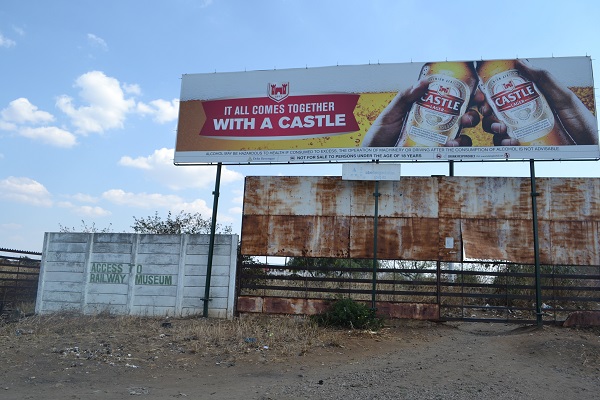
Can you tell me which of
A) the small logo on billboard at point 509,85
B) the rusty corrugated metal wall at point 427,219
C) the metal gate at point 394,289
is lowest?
the metal gate at point 394,289

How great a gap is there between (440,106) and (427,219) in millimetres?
2873

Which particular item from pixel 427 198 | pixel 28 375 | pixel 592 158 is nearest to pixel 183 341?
pixel 28 375

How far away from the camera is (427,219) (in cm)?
1196

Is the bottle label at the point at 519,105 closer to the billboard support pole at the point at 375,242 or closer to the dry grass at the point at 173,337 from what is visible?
the billboard support pole at the point at 375,242

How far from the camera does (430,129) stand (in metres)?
12.3

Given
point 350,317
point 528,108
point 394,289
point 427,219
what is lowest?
point 350,317

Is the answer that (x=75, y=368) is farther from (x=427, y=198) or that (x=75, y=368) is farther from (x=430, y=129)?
(x=430, y=129)

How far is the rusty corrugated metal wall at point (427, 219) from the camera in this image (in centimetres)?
1159

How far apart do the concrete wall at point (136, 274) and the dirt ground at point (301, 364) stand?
1.10 m

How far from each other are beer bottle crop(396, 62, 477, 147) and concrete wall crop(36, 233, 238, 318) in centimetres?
524

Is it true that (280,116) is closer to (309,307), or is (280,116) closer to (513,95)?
(309,307)

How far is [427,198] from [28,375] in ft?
29.3

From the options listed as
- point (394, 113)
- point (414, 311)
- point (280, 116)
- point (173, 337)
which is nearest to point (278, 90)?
point (280, 116)

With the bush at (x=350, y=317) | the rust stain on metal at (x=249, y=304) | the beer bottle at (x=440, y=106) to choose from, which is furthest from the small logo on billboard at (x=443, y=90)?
the rust stain on metal at (x=249, y=304)
